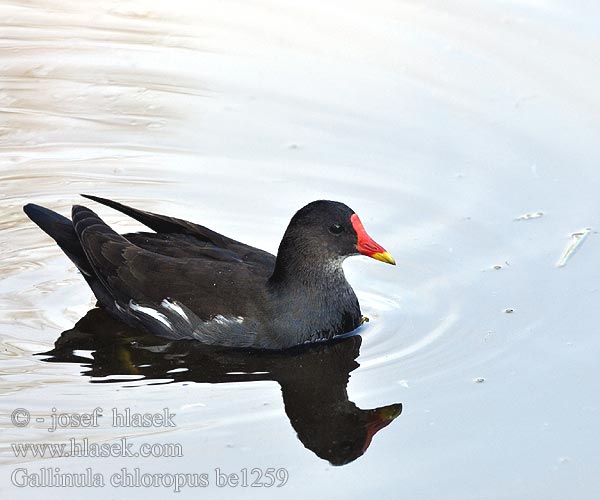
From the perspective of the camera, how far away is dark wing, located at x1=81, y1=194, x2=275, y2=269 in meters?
7.86

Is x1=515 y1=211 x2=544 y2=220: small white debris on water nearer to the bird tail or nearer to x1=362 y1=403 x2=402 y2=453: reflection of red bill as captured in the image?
x1=362 y1=403 x2=402 y2=453: reflection of red bill

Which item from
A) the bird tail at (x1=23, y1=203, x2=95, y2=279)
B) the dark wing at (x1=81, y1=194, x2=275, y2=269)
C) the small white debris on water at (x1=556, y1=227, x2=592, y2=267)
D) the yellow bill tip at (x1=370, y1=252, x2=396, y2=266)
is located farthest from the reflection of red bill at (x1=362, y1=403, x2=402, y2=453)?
the bird tail at (x1=23, y1=203, x2=95, y2=279)

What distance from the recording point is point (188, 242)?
7980 millimetres

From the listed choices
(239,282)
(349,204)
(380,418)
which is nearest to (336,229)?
(239,282)

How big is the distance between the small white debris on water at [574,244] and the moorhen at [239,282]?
1.21 m

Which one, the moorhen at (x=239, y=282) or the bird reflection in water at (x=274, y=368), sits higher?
the moorhen at (x=239, y=282)

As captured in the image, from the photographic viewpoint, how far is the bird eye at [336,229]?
7703 mm

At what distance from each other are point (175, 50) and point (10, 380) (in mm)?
4450

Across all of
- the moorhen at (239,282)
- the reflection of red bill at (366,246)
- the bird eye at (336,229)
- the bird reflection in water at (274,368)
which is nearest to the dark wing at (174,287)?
the moorhen at (239,282)

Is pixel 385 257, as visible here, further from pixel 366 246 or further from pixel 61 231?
pixel 61 231

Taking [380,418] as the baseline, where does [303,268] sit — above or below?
above

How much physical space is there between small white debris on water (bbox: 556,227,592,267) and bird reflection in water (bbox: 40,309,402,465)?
1398 millimetres

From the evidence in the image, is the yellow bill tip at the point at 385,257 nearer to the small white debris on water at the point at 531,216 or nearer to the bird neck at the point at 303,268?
the bird neck at the point at 303,268

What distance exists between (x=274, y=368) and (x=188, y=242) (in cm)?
106
